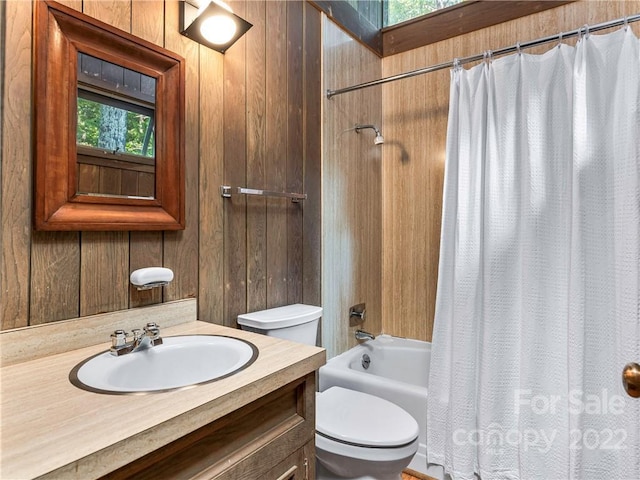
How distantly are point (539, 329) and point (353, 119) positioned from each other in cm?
151

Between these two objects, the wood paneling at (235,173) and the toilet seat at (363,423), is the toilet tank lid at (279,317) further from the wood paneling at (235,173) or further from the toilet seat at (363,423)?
the toilet seat at (363,423)

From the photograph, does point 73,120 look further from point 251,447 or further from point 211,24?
point 251,447

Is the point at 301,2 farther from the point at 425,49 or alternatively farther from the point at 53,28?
the point at 53,28

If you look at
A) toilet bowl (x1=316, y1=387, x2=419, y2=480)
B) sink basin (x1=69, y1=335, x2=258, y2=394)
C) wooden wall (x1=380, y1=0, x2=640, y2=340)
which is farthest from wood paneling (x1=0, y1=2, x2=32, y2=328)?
wooden wall (x1=380, y1=0, x2=640, y2=340)

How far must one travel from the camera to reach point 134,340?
981mm

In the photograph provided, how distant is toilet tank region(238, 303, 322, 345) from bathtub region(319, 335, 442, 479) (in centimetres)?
41

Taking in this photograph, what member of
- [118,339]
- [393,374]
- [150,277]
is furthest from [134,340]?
[393,374]

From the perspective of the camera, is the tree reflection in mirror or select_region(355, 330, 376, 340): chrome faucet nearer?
the tree reflection in mirror

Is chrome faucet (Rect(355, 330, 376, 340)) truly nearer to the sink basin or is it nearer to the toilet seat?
the toilet seat

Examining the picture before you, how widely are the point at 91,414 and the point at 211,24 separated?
1.24 m

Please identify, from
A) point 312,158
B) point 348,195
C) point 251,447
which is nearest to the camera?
point 251,447

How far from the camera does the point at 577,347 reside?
1482 mm

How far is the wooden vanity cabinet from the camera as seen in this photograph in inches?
25.7

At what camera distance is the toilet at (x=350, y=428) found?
1.25m
